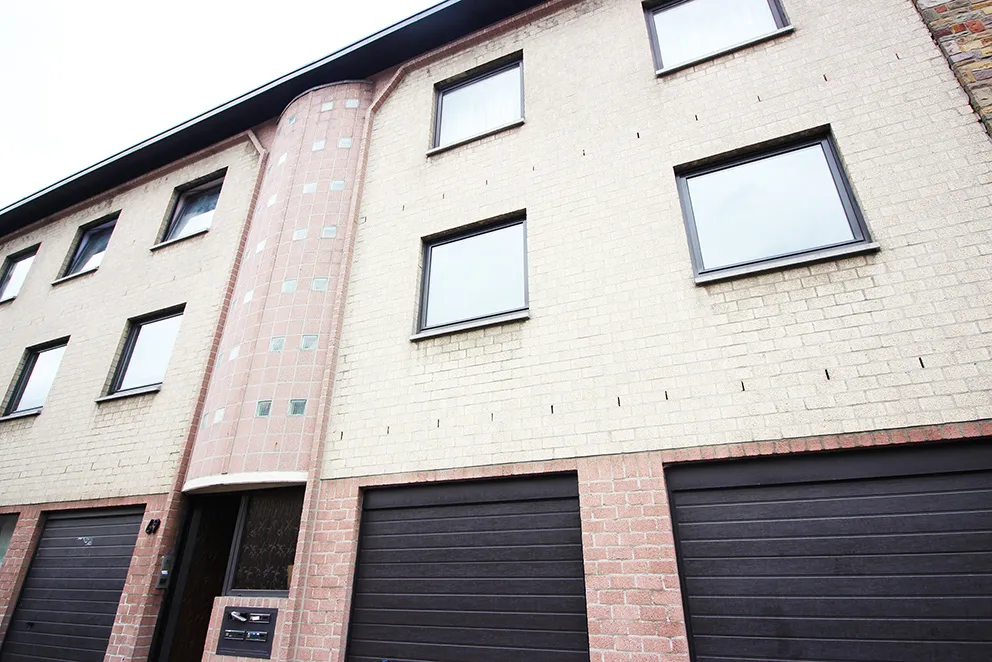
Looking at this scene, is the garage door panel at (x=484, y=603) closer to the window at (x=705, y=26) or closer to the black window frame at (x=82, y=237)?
the window at (x=705, y=26)

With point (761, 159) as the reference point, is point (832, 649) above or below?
below

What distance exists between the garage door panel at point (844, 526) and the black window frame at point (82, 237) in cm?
1188

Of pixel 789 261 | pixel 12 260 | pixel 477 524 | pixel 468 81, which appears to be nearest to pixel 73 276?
pixel 12 260

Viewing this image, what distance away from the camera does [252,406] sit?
5.97 metres

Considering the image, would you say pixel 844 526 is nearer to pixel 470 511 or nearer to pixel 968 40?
pixel 470 511

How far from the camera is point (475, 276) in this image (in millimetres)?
6215

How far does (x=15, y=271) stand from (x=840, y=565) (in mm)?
16286

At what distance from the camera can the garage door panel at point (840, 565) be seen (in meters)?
3.47

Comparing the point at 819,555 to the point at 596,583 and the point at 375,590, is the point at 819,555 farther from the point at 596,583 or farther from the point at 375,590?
the point at 375,590

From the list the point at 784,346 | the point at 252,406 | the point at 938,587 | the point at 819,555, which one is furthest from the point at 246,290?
the point at 938,587

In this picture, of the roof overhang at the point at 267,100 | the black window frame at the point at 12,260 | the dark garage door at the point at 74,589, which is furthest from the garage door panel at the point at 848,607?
the black window frame at the point at 12,260

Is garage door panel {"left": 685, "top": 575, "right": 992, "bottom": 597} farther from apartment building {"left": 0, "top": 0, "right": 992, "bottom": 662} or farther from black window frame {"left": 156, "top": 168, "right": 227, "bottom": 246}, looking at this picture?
black window frame {"left": 156, "top": 168, "right": 227, "bottom": 246}

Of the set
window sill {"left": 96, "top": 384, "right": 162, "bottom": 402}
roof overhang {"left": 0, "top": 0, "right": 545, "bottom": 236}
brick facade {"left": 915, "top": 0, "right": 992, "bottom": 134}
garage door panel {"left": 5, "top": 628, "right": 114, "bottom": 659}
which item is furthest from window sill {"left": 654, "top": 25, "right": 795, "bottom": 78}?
garage door panel {"left": 5, "top": 628, "right": 114, "bottom": 659}

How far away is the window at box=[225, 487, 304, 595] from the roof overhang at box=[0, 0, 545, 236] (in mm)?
6993
